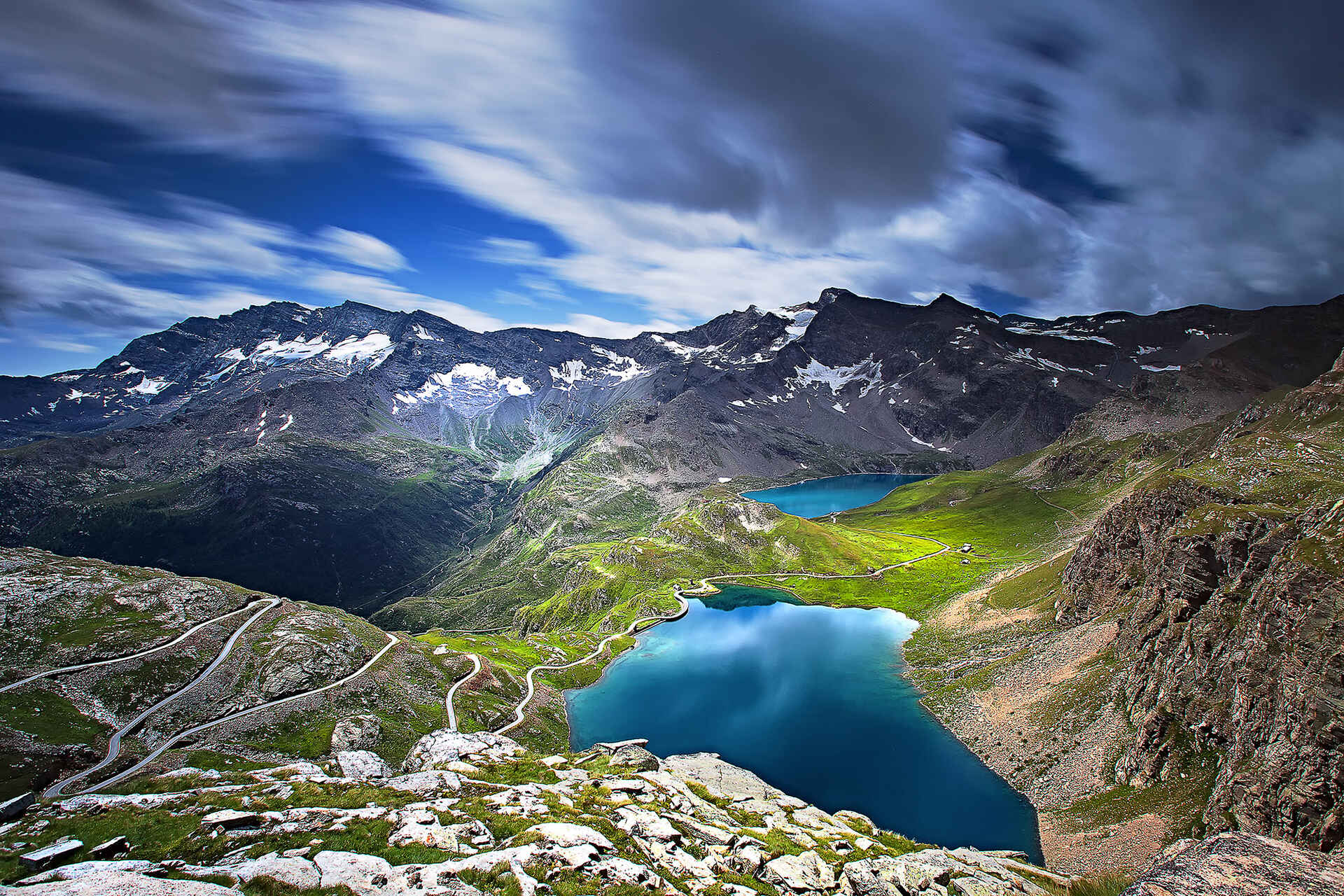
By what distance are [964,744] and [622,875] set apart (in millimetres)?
64477

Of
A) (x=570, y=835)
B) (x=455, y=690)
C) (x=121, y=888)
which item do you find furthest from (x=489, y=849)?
(x=455, y=690)

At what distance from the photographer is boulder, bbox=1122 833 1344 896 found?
22.3 metres

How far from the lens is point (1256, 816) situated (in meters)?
37.3

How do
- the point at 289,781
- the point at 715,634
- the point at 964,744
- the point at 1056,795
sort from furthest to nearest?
the point at 715,634 < the point at 964,744 < the point at 1056,795 < the point at 289,781

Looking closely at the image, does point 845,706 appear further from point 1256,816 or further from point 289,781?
point 289,781

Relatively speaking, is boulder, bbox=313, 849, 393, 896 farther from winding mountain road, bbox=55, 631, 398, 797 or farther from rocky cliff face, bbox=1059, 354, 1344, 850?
rocky cliff face, bbox=1059, 354, 1344, 850

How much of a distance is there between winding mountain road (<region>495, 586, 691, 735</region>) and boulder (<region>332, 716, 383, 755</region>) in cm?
1476

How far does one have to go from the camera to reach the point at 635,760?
4869 centimetres

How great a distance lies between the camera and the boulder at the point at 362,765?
1850 inches

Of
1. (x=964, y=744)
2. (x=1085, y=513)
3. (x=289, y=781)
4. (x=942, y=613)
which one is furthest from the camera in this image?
(x=1085, y=513)

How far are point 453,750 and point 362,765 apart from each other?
9.00 metres

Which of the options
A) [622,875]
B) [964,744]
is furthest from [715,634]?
[622,875]

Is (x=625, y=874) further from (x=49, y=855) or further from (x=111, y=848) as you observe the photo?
(x=49, y=855)

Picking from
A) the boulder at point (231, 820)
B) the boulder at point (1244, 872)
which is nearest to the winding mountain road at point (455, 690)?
the boulder at point (231, 820)
